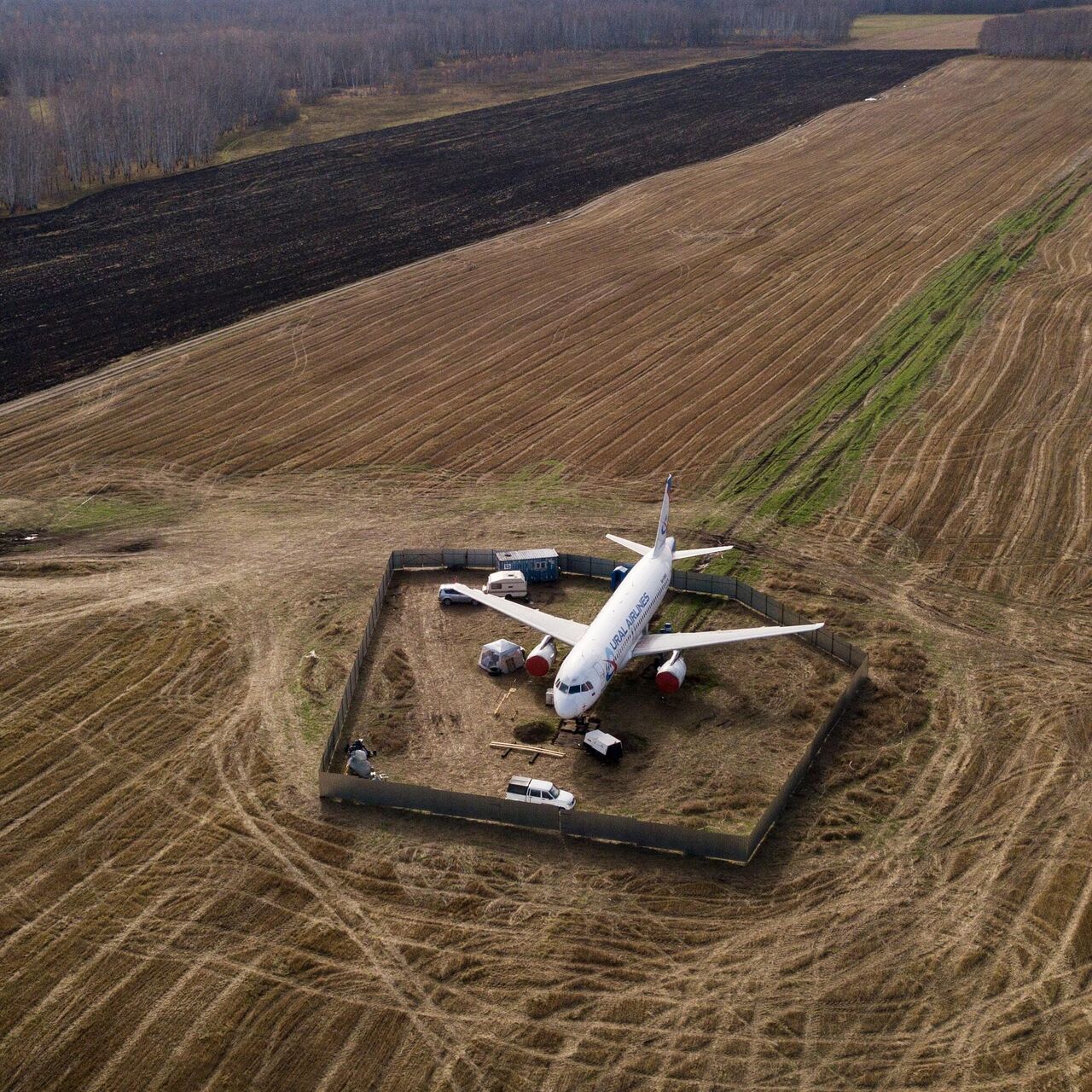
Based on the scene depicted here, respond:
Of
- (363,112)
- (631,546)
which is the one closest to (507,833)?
(631,546)

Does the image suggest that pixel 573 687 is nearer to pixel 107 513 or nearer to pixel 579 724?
pixel 579 724

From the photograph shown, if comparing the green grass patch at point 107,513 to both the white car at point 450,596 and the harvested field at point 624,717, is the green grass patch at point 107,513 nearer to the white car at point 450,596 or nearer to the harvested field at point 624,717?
the harvested field at point 624,717

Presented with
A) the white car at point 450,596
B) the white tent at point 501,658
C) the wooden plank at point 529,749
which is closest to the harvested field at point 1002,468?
the white car at point 450,596

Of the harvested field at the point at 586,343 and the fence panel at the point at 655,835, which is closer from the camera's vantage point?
the fence panel at the point at 655,835

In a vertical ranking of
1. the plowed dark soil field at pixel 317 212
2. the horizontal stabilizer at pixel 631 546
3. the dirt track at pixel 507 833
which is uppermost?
the plowed dark soil field at pixel 317 212

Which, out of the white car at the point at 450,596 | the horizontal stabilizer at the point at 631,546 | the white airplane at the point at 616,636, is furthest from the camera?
the horizontal stabilizer at the point at 631,546

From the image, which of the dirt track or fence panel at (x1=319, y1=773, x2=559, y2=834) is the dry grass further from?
fence panel at (x1=319, y1=773, x2=559, y2=834)

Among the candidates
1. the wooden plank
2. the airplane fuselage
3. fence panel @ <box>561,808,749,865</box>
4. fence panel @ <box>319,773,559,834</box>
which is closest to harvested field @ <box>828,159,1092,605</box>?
the airplane fuselage
